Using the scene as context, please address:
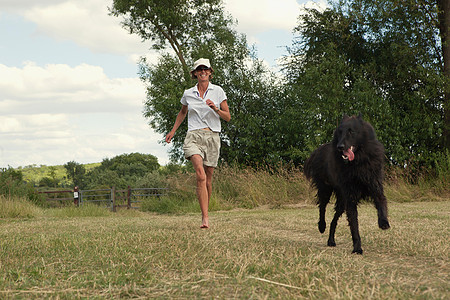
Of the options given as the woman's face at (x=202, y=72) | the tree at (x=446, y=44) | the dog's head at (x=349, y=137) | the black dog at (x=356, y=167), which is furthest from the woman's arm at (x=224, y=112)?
the tree at (x=446, y=44)

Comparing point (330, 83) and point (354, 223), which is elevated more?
point (330, 83)

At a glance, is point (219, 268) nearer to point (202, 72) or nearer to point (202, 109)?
point (202, 109)

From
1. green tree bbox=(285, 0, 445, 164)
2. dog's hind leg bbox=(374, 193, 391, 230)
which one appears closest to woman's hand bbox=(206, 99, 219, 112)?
dog's hind leg bbox=(374, 193, 391, 230)

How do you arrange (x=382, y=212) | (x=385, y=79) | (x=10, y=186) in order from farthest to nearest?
1. (x=385, y=79)
2. (x=10, y=186)
3. (x=382, y=212)

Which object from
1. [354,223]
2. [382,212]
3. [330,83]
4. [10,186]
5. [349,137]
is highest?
[330,83]

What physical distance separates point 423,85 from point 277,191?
9.45 m

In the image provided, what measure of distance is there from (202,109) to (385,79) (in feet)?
52.8

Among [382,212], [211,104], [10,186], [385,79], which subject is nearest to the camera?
[382,212]

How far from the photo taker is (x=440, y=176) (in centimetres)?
1619

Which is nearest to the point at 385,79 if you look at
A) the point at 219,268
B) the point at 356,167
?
the point at 356,167

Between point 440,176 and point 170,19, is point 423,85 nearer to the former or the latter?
point 440,176

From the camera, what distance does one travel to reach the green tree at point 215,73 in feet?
74.0

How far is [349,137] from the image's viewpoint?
446cm

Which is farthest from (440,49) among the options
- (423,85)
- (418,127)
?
(418,127)
